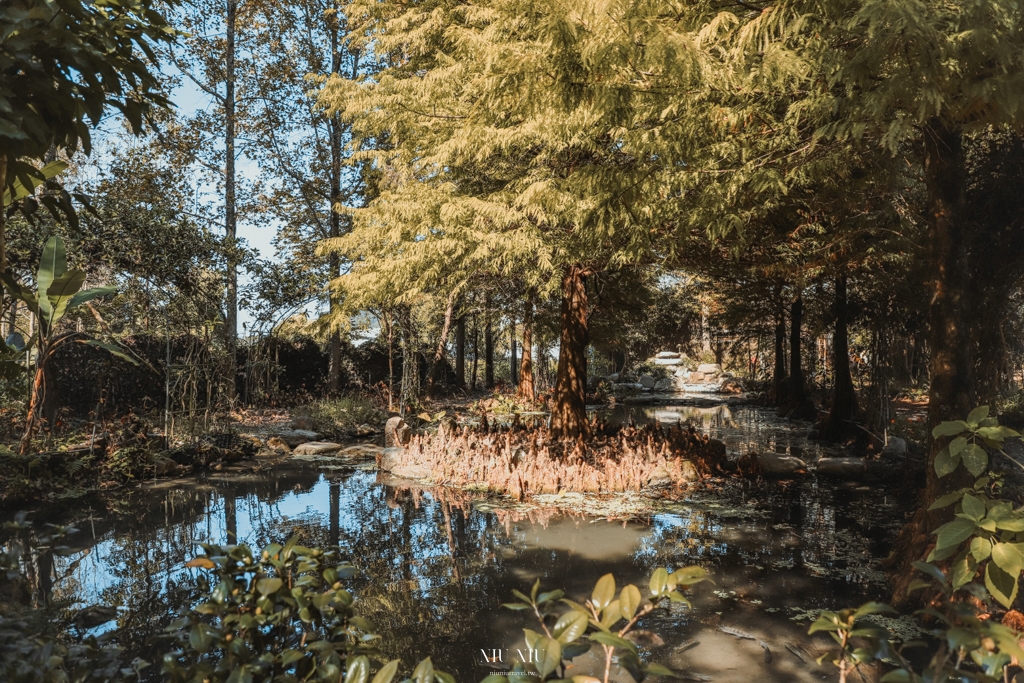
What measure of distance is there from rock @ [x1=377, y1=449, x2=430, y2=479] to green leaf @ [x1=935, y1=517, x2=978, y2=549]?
719cm

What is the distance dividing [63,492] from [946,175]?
9.11 m

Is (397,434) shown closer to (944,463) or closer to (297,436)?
(297,436)

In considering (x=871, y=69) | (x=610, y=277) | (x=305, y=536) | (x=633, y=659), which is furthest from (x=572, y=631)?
(x=610, y=277)

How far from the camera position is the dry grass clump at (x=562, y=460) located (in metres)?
7.71

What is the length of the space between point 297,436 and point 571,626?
438 inches

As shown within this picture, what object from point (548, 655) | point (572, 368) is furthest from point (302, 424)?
point (548, 655)

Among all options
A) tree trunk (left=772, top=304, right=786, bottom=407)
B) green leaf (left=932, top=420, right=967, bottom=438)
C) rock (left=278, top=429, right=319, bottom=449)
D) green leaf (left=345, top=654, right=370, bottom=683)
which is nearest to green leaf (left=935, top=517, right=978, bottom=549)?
green leaf (left=932, top=420, right=967, bottom=438)

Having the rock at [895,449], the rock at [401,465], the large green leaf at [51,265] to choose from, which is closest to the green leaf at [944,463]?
the large green leaf at [51,265]

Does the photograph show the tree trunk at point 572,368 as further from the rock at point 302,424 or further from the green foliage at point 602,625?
the green foliage at point 602,625

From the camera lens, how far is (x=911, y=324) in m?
9.86

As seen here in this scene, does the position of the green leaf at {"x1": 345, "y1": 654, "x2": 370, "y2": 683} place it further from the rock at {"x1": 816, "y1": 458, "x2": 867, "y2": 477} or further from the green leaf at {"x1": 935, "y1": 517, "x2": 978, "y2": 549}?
the rock at {"x1": 816, "y1": 458, "x2": 867, "y2": 477}

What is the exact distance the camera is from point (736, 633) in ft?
12.3

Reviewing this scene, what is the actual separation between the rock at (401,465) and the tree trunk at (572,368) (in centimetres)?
223

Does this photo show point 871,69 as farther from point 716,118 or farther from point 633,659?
point 633,659
